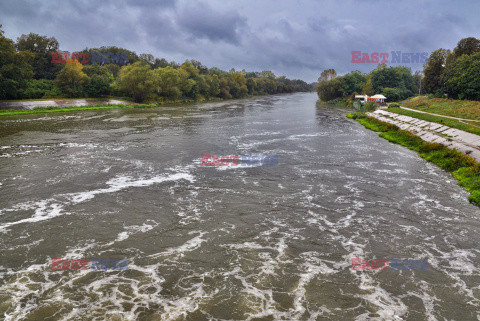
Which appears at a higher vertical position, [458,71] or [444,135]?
[458,71]

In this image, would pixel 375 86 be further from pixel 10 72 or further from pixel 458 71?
pixel 10 72

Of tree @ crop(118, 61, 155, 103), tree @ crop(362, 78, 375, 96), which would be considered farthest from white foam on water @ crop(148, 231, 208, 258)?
tree @ crop(362, 78, 375, 96)

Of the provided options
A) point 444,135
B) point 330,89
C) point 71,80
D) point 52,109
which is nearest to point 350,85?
point 330,89

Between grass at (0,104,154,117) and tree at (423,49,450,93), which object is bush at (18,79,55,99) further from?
tree at (423,49,450,93)

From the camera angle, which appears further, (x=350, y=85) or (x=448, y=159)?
(x=350, y=85)

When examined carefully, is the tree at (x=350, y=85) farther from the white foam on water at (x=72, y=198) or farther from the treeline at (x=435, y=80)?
the white foam on water at (x=72, y=198)

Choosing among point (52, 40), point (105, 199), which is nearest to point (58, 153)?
point (105, 199)

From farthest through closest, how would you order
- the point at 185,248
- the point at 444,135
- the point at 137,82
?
the point at 137,82 < the point at 444,135 < the point at 185,248

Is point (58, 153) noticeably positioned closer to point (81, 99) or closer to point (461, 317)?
point (461, 317)
